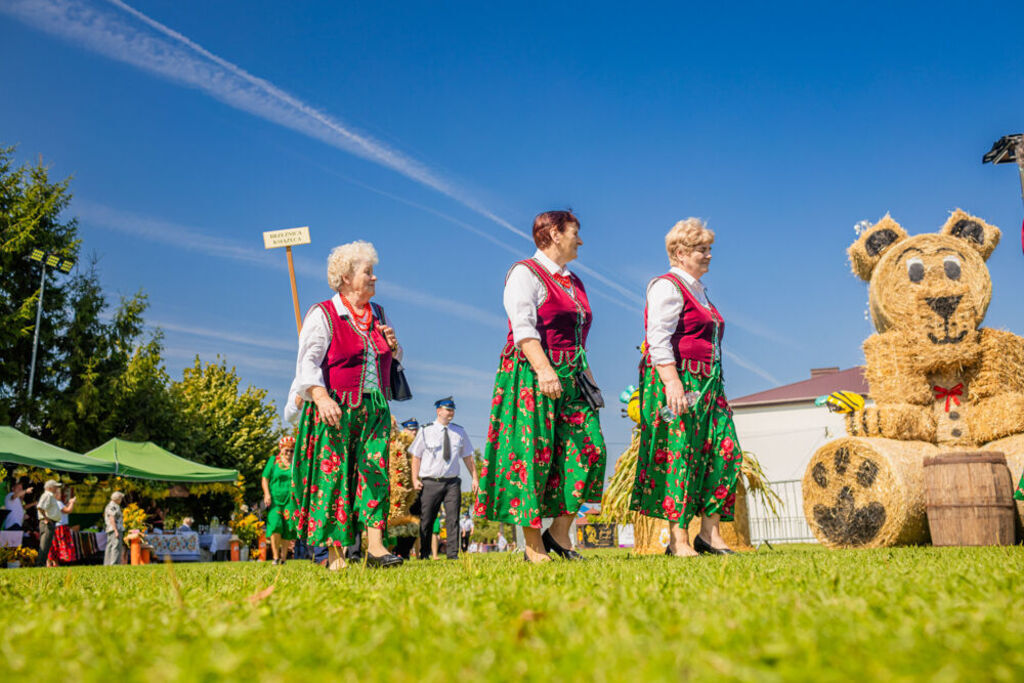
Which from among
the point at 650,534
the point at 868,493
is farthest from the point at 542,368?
the point at 650,534

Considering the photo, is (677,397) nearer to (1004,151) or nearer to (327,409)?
(327,409)

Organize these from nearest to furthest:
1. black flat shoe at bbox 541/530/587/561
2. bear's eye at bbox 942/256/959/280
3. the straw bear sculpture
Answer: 1. black flat shoe at bbox 541/530/587/561
2. the straw bear sculpture
3. bear's eye at bbox 942/256/959/280

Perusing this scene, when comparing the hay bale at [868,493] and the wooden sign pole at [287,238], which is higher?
the wooden sign pole at [287,238]

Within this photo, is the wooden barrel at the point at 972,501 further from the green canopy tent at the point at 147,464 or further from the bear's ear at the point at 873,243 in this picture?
the green canopy tent at the point at 147,464

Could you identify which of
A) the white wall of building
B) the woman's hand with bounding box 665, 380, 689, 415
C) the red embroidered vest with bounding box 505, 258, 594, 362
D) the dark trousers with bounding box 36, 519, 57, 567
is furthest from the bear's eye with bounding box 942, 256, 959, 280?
the white wall of building

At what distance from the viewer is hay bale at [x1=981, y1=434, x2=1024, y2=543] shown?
7164 millimetres

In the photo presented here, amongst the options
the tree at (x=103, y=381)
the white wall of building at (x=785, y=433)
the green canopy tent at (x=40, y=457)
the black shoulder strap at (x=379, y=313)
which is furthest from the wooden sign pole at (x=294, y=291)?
the white wall of building at (x=785, y=433)

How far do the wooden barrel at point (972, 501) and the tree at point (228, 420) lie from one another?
30718mm

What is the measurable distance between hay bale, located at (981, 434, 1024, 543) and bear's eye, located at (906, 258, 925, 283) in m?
1.81

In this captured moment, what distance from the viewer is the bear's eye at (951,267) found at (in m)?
8.51

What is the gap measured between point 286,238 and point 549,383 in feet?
23.3

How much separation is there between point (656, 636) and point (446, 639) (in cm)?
39

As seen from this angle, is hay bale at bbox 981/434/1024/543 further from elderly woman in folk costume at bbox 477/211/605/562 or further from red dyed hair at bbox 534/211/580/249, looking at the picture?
red dyed hair at bbox 534/211/580/249

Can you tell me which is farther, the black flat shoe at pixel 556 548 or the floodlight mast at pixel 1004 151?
the floodlight mast at pixel 1004 151
